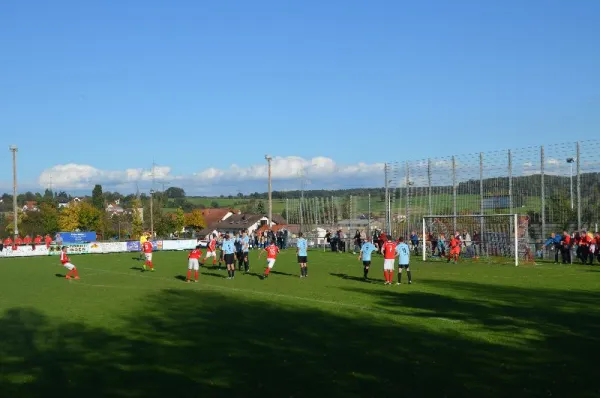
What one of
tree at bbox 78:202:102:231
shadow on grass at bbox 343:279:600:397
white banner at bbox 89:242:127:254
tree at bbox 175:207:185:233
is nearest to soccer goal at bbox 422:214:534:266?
shadow on grass at bbox 343:279:600:397

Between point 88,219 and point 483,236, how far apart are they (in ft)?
236

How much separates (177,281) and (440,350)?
18.0 metres

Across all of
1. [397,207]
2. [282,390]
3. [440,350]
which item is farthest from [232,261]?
[397,207]

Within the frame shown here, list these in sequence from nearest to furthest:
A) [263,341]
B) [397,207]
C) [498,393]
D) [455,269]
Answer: [498,393], [263,341], [455,269], [397,207]

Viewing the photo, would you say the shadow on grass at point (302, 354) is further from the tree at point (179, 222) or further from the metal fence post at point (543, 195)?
the tree at point (179, 222)

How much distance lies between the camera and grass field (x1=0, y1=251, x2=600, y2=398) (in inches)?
394

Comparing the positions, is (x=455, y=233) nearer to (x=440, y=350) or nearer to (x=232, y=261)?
(x=232, y=261)

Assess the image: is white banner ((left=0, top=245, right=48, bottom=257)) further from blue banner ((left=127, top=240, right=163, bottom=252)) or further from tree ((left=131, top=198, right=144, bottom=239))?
tree ((left=131, top=198, right=144, bottom=239))

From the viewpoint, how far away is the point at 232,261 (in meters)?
29.5

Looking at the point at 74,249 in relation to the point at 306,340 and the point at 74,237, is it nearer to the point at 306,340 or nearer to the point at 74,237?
the point at 74,237

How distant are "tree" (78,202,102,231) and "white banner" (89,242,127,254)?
1588 inches

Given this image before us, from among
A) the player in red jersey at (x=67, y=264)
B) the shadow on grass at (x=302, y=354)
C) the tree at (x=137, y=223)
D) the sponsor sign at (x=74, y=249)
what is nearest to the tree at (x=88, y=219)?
the tree at (x=137, y=223)

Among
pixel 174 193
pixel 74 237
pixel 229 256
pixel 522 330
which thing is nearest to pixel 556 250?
pixel 229 256

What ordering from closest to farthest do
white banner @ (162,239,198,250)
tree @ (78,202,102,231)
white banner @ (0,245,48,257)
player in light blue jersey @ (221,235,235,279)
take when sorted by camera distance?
player in light blue jersey @ (221,235,235,279), white banner @ (0,245,48,257), white banner @ (162,239,198,250), tree @ (78,202,102,231)
